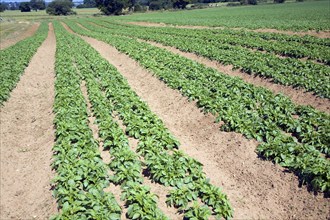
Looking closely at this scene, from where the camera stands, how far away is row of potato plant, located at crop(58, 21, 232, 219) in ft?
20.5

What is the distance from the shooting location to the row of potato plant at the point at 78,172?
5875 mm

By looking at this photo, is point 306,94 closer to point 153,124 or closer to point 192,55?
point 153,124

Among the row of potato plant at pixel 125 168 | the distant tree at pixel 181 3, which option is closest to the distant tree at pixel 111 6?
the distant tree at pixel 181 3

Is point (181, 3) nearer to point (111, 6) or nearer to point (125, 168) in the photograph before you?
point (111, 6)

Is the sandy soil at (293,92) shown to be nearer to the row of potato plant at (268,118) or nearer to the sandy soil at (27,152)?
the row of potato plant at (268,118)

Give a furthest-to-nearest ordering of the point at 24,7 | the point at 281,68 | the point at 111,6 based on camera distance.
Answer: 1. the point at 24,7
2. the point at 111,6
3. the point at 281,68

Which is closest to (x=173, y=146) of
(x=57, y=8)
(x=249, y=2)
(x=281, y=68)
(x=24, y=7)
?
(x=281, y=68)

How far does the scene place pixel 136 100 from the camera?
1173 cm

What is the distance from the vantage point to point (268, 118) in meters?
9.44

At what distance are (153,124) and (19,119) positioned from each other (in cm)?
675

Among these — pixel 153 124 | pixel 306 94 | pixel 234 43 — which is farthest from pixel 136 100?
pixel 234 43

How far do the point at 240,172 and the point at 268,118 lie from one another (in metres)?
2.72

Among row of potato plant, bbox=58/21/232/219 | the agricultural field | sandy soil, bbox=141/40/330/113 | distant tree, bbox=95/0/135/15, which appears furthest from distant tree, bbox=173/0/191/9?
row of potato plant, bbox=58/21/232/219

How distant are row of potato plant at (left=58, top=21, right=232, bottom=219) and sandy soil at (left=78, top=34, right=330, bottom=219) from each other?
72 centimetres
